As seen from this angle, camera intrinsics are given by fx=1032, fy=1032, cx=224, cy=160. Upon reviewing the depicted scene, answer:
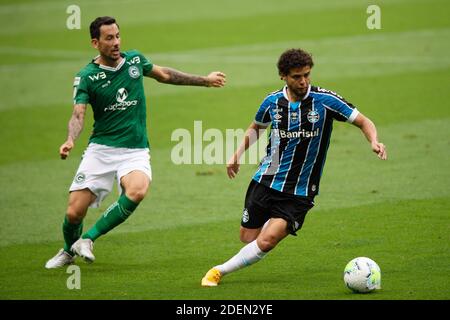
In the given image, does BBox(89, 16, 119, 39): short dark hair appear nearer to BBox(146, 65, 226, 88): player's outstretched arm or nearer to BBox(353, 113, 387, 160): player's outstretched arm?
BBox(146, 65, 226, 88): player's outstretched arm

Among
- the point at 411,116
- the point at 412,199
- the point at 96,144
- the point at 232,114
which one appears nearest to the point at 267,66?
the point at 232,114

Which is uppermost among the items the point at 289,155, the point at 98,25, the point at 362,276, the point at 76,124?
the point at 98,25

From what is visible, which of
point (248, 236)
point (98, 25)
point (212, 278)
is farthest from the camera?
point (98, 25)

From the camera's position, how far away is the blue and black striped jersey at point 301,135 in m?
9.55

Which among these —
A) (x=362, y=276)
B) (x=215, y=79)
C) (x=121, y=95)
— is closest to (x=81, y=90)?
(x=121, y=95)

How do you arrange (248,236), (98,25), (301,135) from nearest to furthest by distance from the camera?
(301,135), (248,236), (98,25)

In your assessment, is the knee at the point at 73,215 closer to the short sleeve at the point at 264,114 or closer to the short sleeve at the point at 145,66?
the short sleeve at the point at 145,66

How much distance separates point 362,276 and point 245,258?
3.69 feet

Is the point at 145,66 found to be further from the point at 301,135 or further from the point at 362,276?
the point at 362,276

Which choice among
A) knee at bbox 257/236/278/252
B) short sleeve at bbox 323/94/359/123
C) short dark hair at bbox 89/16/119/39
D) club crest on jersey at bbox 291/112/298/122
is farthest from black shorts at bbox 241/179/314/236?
short dark hair at bbox 89/16/119/39

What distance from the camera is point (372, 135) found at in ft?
30.4

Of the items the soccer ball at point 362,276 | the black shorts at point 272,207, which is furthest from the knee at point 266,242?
the soccer ball at point 362,276

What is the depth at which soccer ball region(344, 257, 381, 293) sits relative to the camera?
8.95 metres

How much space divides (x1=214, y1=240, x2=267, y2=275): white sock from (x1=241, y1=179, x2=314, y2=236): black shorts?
343 mm
